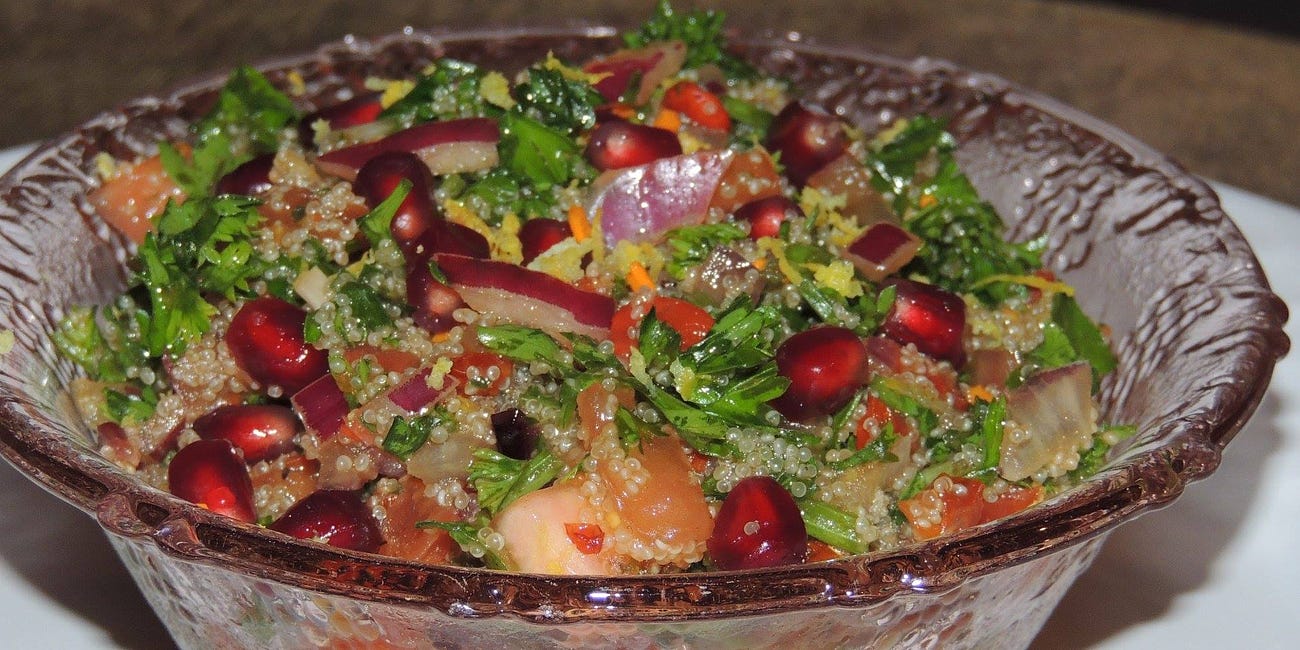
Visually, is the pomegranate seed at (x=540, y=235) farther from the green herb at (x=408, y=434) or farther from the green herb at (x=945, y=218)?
the green herb at (x=945, y=218)

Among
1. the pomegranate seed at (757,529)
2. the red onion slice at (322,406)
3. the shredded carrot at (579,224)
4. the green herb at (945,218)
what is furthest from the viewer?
the green herb at (945,218)

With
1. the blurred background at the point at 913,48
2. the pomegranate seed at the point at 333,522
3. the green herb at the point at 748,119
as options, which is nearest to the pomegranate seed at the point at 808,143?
the green herb at the point at 748,119

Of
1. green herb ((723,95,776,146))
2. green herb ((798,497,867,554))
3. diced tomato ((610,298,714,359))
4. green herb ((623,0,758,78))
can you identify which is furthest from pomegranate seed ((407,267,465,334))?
green herb ((623,0,758,78))

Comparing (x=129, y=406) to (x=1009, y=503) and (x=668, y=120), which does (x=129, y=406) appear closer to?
(x=668, y=120)

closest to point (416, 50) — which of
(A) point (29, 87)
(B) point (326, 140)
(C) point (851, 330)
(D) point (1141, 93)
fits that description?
(B) point (326, 140)

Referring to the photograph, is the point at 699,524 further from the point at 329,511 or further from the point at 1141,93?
the point at 1141,93

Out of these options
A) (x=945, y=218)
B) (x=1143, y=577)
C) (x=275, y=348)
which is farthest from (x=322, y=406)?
(x=1143, y=577)
